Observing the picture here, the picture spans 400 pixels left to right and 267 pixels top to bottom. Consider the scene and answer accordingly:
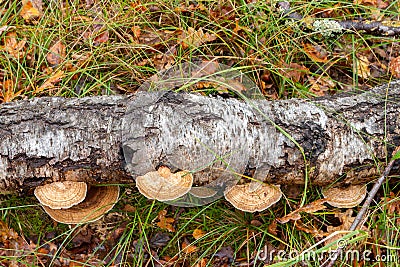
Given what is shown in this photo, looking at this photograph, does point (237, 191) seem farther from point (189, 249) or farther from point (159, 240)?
point (159, 240)

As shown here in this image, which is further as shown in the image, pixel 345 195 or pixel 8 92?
pixel 8 92

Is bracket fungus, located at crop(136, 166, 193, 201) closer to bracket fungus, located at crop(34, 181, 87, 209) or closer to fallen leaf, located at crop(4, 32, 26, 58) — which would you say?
bracket fungus, located at crop(34, 181, 87, 209)

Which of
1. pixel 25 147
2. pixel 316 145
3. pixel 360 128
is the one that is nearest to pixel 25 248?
pixel 25 147

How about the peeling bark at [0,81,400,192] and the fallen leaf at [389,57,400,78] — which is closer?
the peeling bark at [0,81,400,192]

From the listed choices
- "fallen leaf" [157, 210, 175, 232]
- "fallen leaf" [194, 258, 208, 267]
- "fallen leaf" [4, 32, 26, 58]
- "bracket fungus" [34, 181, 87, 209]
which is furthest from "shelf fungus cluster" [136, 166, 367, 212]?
"fallen leaf" [4, 32, 26, 58]

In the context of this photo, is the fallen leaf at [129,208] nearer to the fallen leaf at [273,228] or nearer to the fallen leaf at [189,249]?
the fallen leaf at [189,249]

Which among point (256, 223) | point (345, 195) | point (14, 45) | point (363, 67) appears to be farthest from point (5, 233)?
point (363, 67)

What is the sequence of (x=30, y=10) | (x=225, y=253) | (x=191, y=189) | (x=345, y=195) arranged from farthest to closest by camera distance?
(x=30, y=10), (x=225, y=253), (x=345, y=195), (x=191, y=189)
